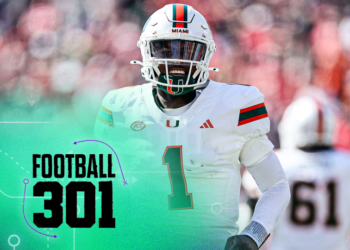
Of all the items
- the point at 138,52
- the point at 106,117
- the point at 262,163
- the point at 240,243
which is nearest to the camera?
the point at 240,243

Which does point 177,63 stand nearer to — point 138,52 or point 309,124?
point 138,52

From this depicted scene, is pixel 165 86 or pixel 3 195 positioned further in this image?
pixel 3 195

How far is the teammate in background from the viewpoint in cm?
153

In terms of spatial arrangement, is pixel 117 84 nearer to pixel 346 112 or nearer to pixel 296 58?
pixel 296 58

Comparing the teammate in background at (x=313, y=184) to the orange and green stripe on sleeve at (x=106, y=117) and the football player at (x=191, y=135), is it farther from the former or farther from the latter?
the orange and green stripe on sleeve at (x=106, y=117)

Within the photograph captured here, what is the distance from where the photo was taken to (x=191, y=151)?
4.18ft

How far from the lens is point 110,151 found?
1395 mm

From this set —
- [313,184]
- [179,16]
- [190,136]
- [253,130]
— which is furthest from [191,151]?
[313,184]

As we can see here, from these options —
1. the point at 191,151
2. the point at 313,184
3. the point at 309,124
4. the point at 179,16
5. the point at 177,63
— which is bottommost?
the point at 313,184

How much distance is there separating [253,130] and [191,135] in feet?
0.69

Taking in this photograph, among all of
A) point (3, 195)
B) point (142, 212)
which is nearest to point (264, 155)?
point (142, 212)

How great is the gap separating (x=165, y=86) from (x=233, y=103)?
0.24 meters

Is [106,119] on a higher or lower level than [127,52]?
lower

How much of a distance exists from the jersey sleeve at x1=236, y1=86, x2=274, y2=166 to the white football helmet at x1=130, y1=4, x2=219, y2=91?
0.58 feet
